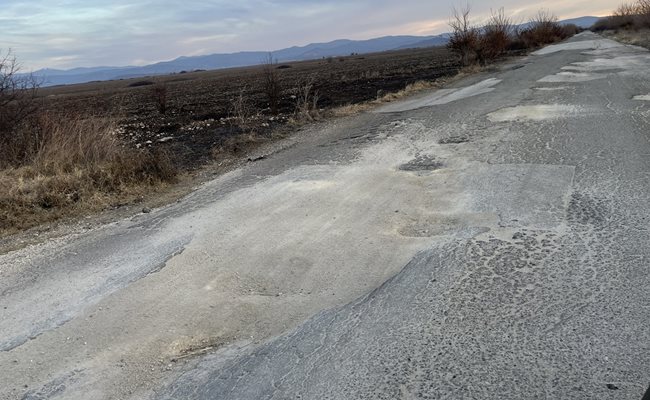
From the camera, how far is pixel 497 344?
2.90 meters

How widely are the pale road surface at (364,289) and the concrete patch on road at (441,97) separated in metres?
5.92

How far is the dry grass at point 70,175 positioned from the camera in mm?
6570

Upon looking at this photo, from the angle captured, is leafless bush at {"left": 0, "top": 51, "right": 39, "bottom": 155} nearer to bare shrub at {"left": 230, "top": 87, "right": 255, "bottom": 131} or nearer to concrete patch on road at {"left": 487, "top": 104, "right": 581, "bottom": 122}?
bare shrub at {"left": 230, "top": 87, "right": 255, "bottom": 131}

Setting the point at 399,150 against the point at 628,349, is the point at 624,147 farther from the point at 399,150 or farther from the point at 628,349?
the point at 628,349

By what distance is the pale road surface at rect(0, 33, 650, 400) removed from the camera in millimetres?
2783

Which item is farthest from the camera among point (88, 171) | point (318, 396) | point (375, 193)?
point (88, 171)

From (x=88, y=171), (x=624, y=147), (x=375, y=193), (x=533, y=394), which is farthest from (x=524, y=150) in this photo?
(x=88, y=171)

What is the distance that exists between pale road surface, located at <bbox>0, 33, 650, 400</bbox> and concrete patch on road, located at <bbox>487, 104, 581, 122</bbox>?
82.0 inches

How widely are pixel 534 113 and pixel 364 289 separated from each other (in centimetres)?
707

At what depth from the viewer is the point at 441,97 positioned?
547 inches

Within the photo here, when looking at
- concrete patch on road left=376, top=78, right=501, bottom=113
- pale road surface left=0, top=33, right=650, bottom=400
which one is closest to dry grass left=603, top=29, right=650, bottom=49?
concrete patch on road left=376, top=78, right=501, bottom=113

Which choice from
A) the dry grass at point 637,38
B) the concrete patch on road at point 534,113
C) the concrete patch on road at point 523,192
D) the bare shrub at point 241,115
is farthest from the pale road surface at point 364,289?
the dry grass at point 637,38

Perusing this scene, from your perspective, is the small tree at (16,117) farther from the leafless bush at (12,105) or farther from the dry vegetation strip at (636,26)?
the dry vegetation strip at (636,26)

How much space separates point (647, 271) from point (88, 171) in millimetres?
7191
